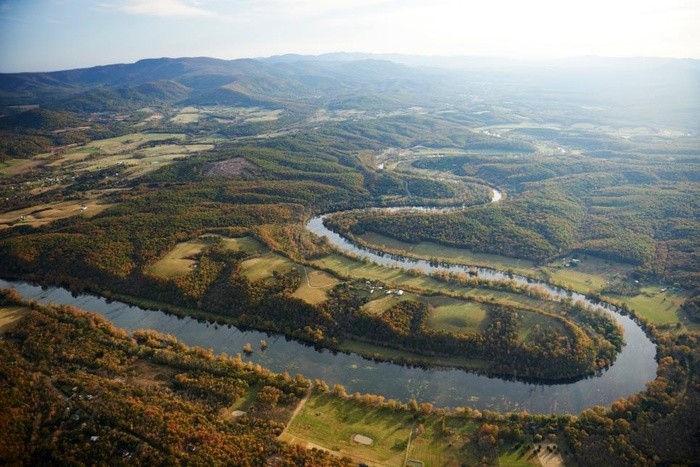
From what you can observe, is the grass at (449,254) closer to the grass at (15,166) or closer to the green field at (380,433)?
the green field at (380,433)

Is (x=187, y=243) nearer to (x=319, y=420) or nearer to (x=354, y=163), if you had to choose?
(x=319, y=420)

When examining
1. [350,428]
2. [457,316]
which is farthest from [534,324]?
[350,428]

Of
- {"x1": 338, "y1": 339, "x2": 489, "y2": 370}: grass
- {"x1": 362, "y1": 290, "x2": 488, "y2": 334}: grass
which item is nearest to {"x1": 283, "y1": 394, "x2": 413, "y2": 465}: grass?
{"x1": 338, "y1": 339, "x2": 489, "y2": 370}: grass

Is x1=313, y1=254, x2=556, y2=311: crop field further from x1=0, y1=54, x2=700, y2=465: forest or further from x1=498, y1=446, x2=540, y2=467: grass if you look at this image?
x1=498, y1=446, x2=540, y2=467: grass

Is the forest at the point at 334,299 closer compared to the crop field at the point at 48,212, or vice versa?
the forest at the point at 334,299

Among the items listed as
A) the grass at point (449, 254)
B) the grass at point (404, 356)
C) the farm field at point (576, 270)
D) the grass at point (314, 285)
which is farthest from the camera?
the grass at point (449, 254)

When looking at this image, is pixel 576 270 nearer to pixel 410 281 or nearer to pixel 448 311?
pixel 410 281

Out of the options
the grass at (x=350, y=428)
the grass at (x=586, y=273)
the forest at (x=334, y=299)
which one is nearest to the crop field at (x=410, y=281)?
the forest at (x=334, y=299)
